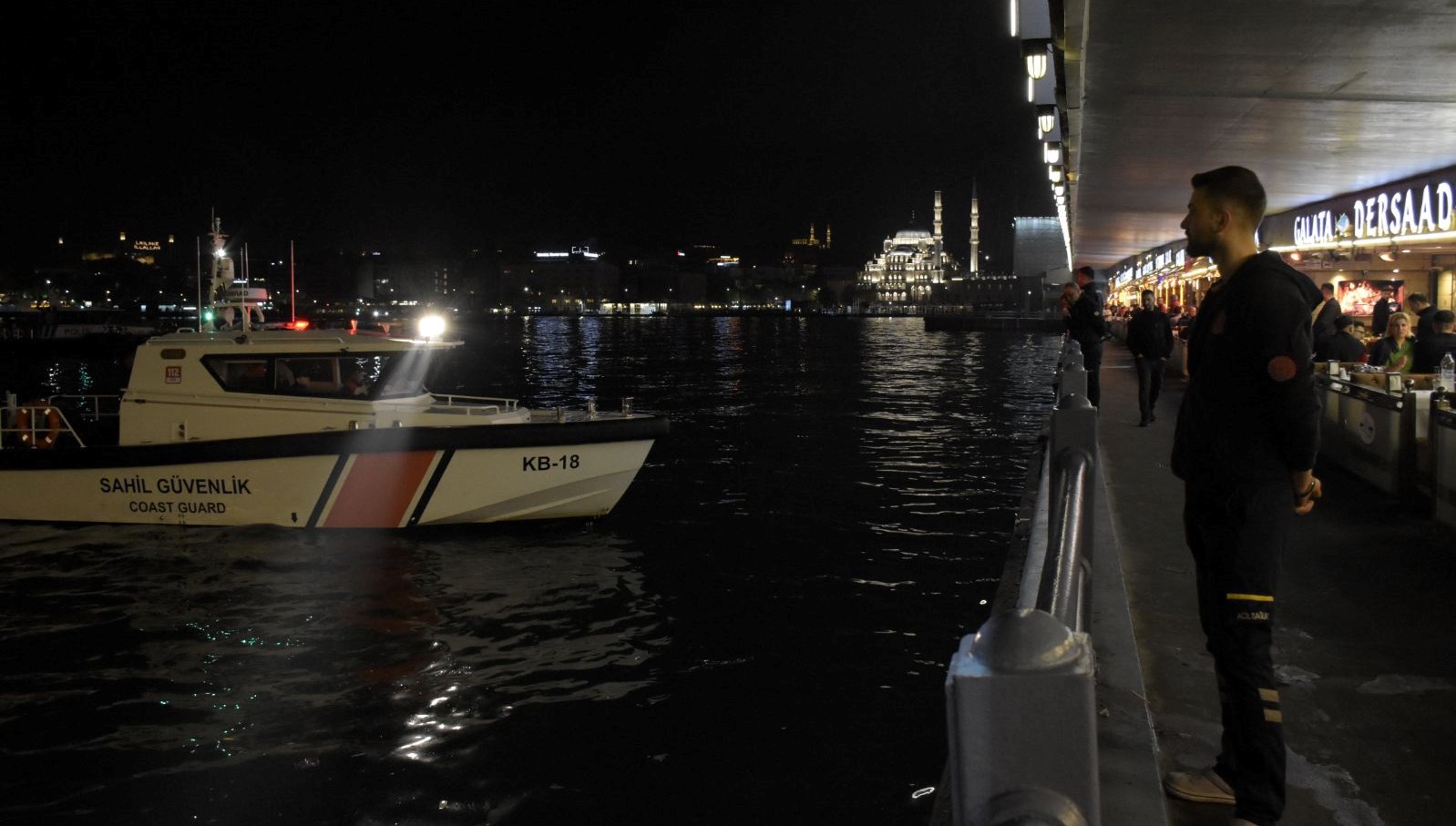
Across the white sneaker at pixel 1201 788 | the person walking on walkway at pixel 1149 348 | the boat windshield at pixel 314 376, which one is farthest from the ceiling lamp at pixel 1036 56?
the white sneaker at pixel 1201 788

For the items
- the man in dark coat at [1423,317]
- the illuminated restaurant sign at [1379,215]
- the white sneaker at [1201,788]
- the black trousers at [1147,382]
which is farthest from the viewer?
the illuminated restaurant sign at [1379,215]

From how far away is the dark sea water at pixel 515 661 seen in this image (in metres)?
7.30

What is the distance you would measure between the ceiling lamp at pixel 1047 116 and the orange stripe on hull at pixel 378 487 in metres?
8.78

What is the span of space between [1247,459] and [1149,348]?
11.7 metres

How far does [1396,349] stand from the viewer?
1320 centimetres

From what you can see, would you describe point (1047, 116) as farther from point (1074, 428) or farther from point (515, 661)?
point (1074, 428)

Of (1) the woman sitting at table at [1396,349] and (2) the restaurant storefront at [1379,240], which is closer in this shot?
(1) the woman sitting at table at [1396,349]

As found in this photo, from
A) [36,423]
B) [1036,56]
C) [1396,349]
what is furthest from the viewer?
[36,423]

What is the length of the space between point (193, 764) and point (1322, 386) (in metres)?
12.0

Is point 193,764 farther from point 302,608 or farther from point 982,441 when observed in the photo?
point 982,441

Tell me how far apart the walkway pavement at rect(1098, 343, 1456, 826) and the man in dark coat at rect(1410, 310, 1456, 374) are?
3.44 meters

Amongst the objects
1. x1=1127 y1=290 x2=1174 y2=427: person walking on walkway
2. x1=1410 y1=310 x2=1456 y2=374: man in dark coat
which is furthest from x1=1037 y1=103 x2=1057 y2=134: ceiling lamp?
x1=1410 y1=310 x2=1456 y2=374: man in dark coat

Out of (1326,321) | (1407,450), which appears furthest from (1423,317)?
(1407,450)

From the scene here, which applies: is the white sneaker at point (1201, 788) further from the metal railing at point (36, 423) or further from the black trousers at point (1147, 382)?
the metal railing at point (36, 423)
